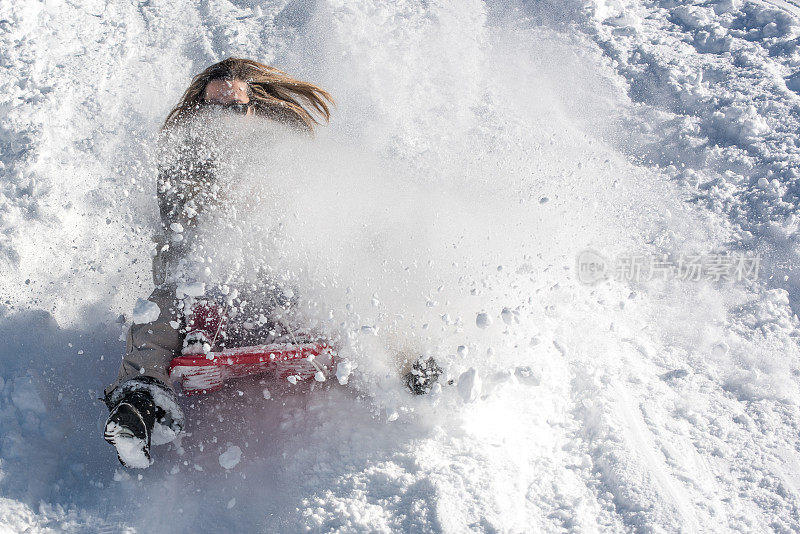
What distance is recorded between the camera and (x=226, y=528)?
1.68 m

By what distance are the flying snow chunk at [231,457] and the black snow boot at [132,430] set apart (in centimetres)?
27

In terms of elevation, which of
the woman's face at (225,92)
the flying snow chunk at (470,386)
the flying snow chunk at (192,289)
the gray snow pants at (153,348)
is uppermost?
the woman's face at (225,92)

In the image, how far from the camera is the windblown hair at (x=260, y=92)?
2.43m

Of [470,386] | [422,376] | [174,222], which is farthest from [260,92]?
[470,386]

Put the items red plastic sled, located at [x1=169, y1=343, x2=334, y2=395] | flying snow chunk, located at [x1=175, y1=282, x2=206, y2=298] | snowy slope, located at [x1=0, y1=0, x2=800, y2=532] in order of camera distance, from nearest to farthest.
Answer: snowy slope, located at [x1=0, y1=0, x2=800, y2=532] < red plastic sled, located at [x1=169, y1=343, x2=334, y2=395] < flying snow chunk, located at [x1=175, y1=282, x2=206, y2=298]

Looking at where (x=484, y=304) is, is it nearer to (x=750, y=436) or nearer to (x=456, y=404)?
(x=456, y=404)

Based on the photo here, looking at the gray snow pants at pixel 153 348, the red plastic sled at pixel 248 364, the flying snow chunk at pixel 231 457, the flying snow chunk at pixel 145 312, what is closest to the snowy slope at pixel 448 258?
the flying snow chunk at pixel 231 457

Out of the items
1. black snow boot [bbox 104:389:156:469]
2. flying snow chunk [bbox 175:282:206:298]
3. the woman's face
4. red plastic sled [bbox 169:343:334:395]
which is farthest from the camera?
the woman's face

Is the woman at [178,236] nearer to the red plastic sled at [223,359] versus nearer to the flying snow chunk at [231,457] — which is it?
the red plastic sled at [223,359]

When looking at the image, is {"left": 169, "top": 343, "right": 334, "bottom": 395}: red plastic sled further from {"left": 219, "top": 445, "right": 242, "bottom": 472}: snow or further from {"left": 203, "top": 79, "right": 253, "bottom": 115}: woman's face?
{"left": 203, "top": 79, "right": 253, "bottom": 115}: woman's face

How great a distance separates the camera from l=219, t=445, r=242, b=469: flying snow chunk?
6.23ft

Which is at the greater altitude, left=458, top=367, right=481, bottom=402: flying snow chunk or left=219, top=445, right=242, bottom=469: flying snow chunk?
left=458, top=367, right=481, bottom=402: flying snow chunk

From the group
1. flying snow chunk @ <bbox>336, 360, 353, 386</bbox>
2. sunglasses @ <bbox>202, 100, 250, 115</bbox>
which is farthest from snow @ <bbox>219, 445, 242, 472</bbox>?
sunglasses @ <bbox>202, 100, 250, 115</bbox>

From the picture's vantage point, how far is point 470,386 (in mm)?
1818
